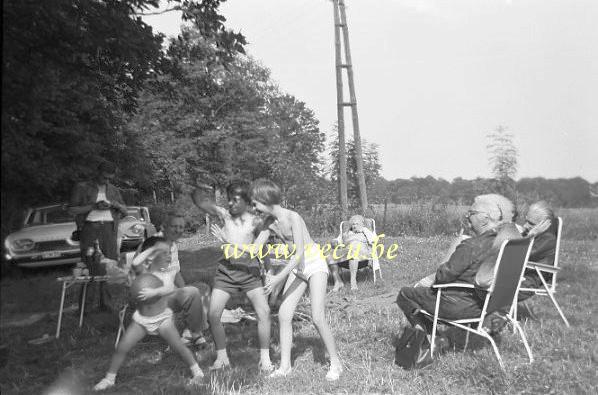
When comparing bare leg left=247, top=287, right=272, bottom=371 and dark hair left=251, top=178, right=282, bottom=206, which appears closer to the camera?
dark hair left=251, top=178, right=282, bottom=206

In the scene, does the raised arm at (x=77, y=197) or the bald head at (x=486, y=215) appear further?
the bald head at (x=486, y=215)

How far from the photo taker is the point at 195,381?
3.79 meters

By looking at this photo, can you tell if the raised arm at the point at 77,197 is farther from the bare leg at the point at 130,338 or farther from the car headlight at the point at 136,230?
the car headlight at the point at 136,230

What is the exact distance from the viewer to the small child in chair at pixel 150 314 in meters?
3.69

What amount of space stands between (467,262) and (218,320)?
6.48 ft

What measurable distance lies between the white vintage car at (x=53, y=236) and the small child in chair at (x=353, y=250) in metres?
3.05

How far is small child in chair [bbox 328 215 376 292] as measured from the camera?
8109mm

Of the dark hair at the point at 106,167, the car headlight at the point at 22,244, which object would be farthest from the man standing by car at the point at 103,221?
the car headlight at the point at 22,244

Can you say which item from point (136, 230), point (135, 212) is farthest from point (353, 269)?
point (135, 212)

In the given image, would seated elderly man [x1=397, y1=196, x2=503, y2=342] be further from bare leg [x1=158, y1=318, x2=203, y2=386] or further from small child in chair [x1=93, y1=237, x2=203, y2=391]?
small child in chair [x1=93, y1=237, x2=203, y2=391]

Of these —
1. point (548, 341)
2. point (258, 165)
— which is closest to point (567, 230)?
point (258, 165)

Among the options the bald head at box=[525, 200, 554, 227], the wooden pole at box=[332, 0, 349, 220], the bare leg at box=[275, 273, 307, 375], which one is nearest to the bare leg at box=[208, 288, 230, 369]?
the bare leg at box=[275, 273, 307, 375]

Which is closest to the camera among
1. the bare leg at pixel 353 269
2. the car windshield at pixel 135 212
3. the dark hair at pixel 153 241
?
the dark hair at pixel 153 241

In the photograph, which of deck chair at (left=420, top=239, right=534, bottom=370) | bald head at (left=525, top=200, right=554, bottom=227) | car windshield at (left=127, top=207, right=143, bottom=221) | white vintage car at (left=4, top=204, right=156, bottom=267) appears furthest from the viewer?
bald head at (left=525, top=200, right=554, bottom=227)
